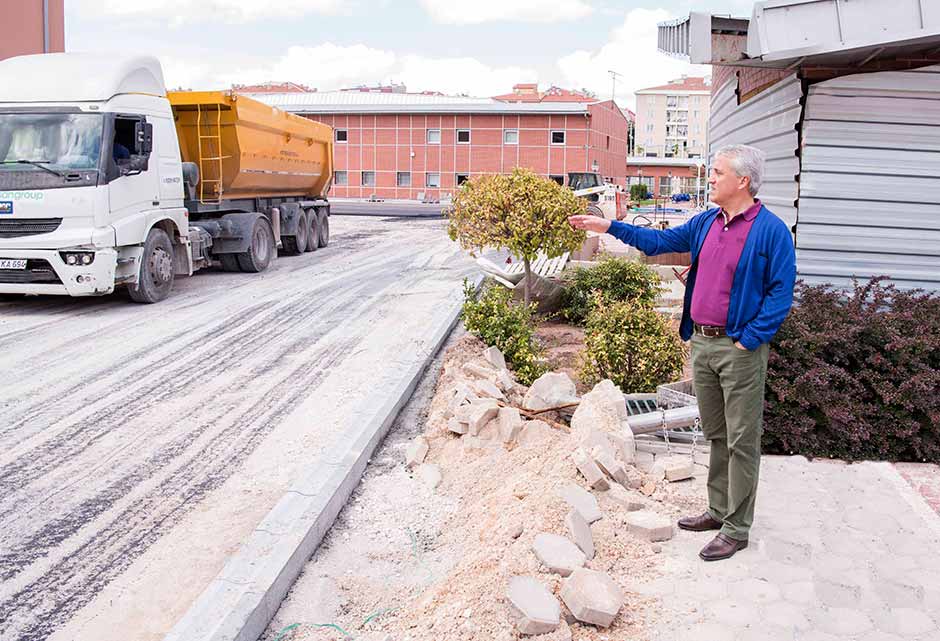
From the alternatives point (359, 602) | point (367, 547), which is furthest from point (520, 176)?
point (359, 602)

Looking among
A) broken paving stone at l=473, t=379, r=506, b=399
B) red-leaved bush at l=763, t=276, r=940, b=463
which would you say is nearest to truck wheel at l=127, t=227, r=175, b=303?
broken paving stone at l=473, t=379, r=506, b=399

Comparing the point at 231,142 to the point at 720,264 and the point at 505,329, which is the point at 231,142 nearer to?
the point at 505,329

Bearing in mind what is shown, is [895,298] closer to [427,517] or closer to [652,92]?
[427,517]

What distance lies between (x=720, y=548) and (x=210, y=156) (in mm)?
13110

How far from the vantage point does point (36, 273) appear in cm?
1098

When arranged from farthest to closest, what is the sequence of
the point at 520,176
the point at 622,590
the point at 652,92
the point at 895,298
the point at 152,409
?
1. the point at 652,92
2. the point at 520,176
3. the point at 152,409
4. the point at 895,298
5. the point at 622,590

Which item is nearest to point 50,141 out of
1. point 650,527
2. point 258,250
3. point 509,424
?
point 258,250

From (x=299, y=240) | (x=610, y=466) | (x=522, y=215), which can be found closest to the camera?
(x=610, y=466)

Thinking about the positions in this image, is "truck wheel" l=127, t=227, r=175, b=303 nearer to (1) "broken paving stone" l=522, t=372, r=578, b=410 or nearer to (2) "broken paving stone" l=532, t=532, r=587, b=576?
(1) "broken paving stone" l=522, t=372, r=578, b=410

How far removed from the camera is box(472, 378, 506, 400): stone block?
627 centimetres

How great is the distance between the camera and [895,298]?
6.00 m

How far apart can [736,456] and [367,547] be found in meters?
2.03

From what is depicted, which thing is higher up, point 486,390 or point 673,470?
point 486,390

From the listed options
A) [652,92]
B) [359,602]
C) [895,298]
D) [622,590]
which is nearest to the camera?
[622,590]
